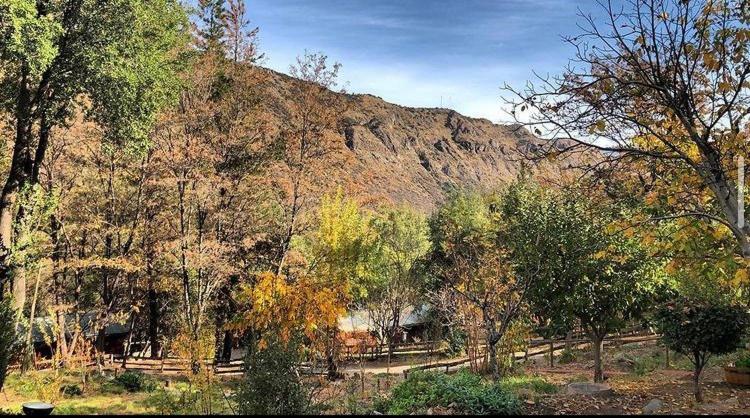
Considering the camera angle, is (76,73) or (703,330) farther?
(76,73)

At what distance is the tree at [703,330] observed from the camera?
24.7ft

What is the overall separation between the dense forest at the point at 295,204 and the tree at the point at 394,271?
24cm

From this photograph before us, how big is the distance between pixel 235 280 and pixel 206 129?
7.21 m

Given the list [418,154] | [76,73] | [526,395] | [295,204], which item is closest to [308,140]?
[295,204]

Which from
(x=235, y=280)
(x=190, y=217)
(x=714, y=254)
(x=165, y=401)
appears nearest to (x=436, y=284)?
(x=235, y=280)

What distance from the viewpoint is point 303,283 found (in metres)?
13.0

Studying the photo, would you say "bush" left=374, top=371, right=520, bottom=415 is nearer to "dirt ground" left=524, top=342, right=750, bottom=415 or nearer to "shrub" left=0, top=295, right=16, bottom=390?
"dirt ground" left=524, top=342, right=750, bottom=415

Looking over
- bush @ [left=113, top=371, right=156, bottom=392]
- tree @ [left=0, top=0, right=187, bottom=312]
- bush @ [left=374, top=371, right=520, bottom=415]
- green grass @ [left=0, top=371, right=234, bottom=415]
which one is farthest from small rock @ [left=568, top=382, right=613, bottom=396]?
tree @ [left=0, top=0, right=187, bottom=312]

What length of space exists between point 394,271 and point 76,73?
16940mm

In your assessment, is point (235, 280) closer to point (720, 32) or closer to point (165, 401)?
point (165, 401)

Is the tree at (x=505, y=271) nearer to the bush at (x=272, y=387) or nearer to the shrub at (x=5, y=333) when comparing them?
the bush at (x=272, y=387)

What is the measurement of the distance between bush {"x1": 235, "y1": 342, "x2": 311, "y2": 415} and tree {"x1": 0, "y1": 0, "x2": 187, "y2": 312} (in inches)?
369

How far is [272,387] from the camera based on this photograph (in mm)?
6121

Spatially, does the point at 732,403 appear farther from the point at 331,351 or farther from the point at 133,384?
the point at 133,384
